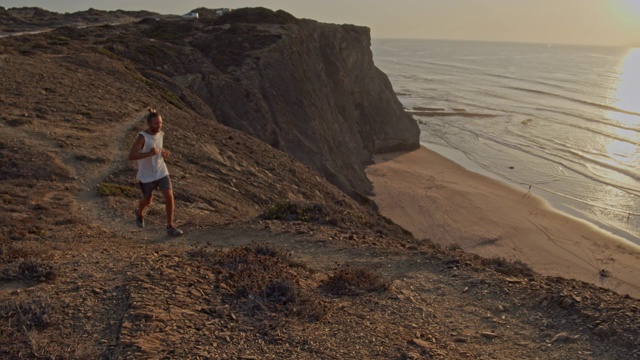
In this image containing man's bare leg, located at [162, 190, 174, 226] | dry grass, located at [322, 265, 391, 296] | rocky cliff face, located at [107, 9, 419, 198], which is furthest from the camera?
rocky cliff face, located at [107, 9, 419, 198]

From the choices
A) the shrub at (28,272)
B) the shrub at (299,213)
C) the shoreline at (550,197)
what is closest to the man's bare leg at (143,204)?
the shrub at (299,213)

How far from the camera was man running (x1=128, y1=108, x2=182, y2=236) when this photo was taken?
30.8 ft

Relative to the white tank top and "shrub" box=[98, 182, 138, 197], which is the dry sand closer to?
"shrub" box=[98, 182, 138, 197]

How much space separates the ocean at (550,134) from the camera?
30.8 meters

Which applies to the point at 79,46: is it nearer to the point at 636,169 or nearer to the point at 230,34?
the point at 230,34

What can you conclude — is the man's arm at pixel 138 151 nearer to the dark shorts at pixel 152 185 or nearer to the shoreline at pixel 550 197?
the dark shorts at pixel 152 185

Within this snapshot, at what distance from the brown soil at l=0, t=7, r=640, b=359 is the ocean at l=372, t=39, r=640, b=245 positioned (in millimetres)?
19312

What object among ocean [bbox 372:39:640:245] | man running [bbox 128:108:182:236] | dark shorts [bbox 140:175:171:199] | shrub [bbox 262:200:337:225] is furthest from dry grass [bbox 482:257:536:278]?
ocean [bbox 372:39:640:245]

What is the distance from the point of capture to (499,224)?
1016 inches

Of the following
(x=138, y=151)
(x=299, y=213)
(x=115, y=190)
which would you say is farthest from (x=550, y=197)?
(x=138, y=151)

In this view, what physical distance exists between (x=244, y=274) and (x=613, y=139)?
46.7 metres

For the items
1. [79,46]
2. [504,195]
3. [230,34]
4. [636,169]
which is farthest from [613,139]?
[79,46]

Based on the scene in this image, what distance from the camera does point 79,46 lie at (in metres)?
25.3

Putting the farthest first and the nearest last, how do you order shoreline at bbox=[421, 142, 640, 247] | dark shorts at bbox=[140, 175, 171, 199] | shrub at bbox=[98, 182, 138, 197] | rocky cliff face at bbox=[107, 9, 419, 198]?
rocky cliff face at bbox=[107, 9, 419, 198], shoreline at bbox=[421, 142, 640, 247], shrub at bbox=[98, 182, 138, 197], dark shorts at bbox=[140, 175, 171, 199]
